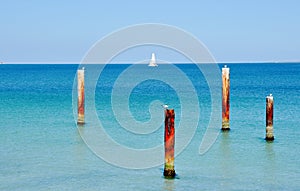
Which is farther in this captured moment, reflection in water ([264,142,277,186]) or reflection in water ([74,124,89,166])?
reflection in water ([74,124,89,166])

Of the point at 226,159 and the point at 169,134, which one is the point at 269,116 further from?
the point at 169,134

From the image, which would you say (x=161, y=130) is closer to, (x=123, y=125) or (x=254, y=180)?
(x=123, y=125)

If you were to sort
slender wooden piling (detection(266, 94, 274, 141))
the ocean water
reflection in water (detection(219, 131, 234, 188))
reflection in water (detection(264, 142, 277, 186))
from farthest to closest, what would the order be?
slender wooden piling (detection(266, 94, 274, 141)) → reflection in water (detection(219, 131, 234, 188)) → reflection in water (detection(264, 142, 277, 186)) → the ocean water

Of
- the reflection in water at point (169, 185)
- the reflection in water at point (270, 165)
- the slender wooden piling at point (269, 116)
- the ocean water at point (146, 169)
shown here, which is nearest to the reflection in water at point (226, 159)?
the ocean water at point (146, 169)

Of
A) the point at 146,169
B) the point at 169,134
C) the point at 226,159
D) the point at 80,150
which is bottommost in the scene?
the point at 146,169

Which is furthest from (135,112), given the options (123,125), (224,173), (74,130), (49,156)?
(224,173)

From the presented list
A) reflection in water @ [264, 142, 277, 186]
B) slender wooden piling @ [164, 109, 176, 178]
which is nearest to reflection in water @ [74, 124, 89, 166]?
slender wooden piling @ [164, 109, 176, 178]

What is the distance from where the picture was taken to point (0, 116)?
130 ft

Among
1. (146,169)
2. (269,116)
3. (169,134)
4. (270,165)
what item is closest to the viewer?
(169,134)

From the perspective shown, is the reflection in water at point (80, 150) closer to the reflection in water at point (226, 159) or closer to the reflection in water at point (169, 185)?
the reflection in water at point (169, 185)

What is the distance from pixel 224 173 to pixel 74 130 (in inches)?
501

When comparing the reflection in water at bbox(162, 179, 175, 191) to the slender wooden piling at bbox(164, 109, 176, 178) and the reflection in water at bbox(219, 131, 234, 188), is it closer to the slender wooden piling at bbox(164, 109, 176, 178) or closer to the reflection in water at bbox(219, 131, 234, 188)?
the slender wooden piling at bbox(164, 109, 176, 178)

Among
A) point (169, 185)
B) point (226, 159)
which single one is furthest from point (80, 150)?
point (169, 185)

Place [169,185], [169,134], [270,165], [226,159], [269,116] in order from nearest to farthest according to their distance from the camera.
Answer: [169,185], [169,134], [270,165], [226,159], [269,116]
